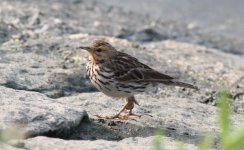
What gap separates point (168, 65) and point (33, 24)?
6.85ft

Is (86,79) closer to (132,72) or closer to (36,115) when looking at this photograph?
(132,72)

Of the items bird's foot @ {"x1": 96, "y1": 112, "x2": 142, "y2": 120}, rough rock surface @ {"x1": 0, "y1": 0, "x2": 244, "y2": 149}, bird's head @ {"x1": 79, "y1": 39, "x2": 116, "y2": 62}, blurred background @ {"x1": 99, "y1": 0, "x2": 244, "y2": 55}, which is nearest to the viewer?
rough rock surface @ {"x1": 0, "y1": 0, "x2": 244, "y2": 149}

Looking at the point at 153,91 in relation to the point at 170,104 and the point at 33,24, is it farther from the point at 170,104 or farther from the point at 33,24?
the point at 33,24

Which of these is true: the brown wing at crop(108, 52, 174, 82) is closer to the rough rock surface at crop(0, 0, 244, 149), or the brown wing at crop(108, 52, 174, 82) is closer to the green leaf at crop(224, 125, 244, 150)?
the rough rock surface at crop(0, 0, 244, 149)

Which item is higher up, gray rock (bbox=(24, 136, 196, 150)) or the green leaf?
the green leaf

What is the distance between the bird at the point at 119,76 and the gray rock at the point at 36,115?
0.60 metres

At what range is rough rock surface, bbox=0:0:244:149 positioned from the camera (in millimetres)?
5773

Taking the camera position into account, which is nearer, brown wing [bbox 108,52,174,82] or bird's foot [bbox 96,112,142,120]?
bird's foot [bbox 96,112,142,120]

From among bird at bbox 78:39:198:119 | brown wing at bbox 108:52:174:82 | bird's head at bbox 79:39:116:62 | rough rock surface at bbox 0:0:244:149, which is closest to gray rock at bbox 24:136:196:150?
rough rock surface at bbox 0:0:244:149

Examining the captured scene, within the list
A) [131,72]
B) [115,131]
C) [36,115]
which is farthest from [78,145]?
[131,72]

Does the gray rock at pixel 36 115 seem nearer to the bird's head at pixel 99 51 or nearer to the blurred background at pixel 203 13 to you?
the bird's head at pixel 99 51

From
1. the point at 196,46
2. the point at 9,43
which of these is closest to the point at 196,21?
the point at 196,46

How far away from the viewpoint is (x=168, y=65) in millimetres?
9188

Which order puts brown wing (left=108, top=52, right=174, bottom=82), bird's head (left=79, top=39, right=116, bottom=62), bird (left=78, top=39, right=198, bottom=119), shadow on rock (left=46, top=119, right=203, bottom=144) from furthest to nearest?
bird's head (left=79, top=39, right=116, bottom=62)
brown wing (left=108, top=52, right=174, bottom=82)
bird (left=78, top=39, right=198, bottom=119)
shadow on rock (left=46, top=119, right=203, bottom=144)
